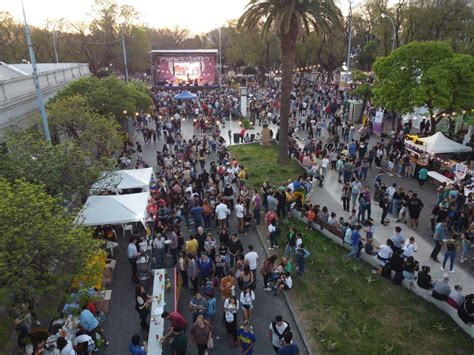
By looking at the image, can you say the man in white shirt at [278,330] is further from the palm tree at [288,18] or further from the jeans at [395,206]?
the palm tree at [288,18]

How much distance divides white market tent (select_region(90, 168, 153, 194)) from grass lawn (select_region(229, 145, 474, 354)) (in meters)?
7.37

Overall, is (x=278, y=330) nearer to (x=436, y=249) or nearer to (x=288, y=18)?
(x=436, y=249)

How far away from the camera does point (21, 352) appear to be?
923cm

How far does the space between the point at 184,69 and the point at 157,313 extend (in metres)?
52.0

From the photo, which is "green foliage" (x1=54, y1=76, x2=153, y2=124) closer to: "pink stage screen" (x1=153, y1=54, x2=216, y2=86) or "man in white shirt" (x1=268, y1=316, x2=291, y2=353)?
"man in white shirt" (x1=268, y1=316, x2=291, y2=353)

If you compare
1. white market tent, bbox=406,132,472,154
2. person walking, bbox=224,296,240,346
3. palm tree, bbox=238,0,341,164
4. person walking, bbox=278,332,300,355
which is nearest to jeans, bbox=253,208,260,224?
person walking, bbox=224,296,240,346

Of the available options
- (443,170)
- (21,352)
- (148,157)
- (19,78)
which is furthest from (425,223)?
(19,78)

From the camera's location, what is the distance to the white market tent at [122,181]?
13859 millimetres

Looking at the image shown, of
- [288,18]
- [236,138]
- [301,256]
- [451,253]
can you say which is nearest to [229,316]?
[301,256]

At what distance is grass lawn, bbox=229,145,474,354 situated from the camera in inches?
356

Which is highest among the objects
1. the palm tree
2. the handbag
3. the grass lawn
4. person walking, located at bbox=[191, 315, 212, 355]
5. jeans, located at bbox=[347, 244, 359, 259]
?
the palm tree

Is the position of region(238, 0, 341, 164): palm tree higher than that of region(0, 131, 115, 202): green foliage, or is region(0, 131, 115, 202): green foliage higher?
region(238, 0, 341, 164): palm tree

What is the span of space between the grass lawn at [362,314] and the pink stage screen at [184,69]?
4881cm

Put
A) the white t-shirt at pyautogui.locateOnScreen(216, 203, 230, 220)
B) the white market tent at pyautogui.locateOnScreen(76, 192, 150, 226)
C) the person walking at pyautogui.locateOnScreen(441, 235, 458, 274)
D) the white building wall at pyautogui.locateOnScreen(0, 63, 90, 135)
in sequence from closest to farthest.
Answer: the person walking at pyautogui.locateOnScreen(441, 235, 458, 274) < the white market tent at pyautogui.locateOnScreen(76, 192, 150, 226) < the white t-shirt at pyautogui.locateOnScreen(216, 203, 230, 220) < the white building wall at pyautogui.locateOnScreen(0, 63, 90, 135)
